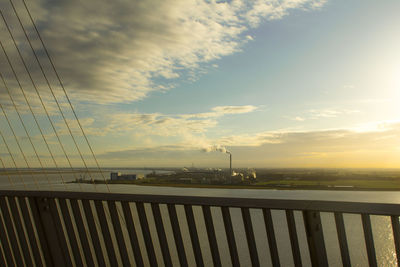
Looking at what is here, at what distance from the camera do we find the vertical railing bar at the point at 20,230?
2.66 m

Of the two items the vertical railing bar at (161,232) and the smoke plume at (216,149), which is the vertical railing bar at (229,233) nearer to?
the vertical railing bar at (161,232)

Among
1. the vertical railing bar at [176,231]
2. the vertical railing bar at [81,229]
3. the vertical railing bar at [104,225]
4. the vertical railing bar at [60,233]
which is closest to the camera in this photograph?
the vertical railing bar at [176,231]

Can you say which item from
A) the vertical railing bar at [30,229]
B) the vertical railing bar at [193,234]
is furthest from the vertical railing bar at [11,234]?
the vertical railing bar at [193,234]

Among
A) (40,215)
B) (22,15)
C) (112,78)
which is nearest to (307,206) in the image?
(40,215)

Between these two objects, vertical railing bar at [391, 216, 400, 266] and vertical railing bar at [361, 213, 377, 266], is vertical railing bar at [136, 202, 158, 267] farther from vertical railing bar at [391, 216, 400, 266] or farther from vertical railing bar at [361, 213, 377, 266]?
vertical railing bar at [391, 216, 400, 266]

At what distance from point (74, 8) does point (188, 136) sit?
108ft

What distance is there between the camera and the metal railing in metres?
1.51

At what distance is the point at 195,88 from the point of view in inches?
1032

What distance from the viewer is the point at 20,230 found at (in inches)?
105

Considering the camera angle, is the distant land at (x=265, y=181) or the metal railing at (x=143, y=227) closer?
the metal railing at (x=143, y=227)

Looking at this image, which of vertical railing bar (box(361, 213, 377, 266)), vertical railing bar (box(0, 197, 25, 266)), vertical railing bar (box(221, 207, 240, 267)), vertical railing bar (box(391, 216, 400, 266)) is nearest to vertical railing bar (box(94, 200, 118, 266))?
vertical railing bar (box(221, 207, 240, 267))

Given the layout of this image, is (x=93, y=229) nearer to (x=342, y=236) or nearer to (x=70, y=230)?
(x=70, y=230)

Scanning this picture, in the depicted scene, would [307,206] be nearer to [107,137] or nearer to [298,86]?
[107,137]

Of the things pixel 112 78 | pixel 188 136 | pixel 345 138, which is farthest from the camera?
pixel 345 138
